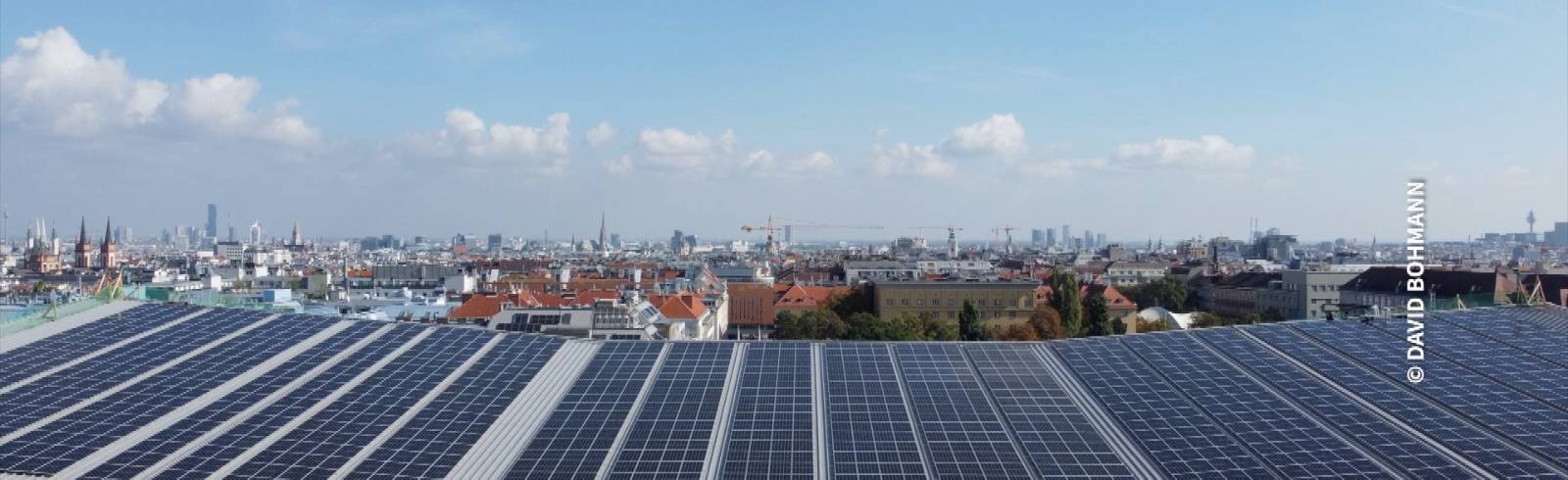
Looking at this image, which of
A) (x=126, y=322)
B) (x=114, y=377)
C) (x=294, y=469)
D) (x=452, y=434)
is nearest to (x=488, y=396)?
(x=452, y=434)

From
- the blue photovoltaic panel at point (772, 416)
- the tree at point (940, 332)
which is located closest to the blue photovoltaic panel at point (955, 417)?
the blue photovoltaic panel at point (772, 416)

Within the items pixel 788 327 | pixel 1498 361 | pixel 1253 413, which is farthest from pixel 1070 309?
pixel 1253 413

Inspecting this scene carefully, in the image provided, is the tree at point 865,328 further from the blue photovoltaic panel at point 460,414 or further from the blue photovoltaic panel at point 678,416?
the blue photovoltaic panel at point 460,414

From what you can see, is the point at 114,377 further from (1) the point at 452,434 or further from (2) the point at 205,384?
(1) the point at 452,434

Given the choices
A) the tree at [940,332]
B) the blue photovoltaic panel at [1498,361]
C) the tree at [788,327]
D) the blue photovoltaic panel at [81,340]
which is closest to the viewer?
the blue photovoltaic panel at [1498,361]

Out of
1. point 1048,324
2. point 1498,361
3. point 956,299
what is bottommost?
point 1048,324

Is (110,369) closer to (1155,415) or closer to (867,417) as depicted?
(867,417)
